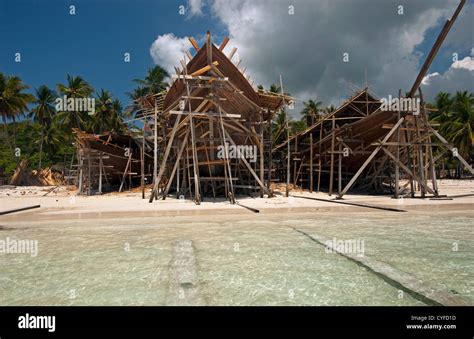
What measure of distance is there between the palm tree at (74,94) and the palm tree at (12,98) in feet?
12.9

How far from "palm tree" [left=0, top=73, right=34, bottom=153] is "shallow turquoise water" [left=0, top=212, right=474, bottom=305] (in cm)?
3301

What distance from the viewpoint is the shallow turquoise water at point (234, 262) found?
3391 millimetres

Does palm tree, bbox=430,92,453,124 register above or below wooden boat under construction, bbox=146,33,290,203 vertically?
above

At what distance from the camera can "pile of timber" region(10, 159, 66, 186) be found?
32.1 metres

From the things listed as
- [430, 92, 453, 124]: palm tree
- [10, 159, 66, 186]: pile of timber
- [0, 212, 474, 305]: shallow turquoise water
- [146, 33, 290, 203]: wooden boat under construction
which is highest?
[430, 92, 453, 124]: palm tree

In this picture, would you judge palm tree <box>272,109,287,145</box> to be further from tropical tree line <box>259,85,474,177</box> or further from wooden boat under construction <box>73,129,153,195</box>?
wooden boat under construction <box>73,129,153,195</box>

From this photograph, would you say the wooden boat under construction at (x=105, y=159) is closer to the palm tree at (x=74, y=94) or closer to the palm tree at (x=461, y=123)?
the palm tree at (x=74, y=94)

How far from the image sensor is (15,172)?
32562 millimetres

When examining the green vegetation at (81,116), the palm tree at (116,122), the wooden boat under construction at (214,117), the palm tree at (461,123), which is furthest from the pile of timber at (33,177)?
the palm tree at (461,123)

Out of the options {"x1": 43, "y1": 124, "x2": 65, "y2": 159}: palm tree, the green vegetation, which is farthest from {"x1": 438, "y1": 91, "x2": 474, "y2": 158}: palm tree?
{"x1": 43, "y1": 124, "x2": 65, "y2": 159}: palm tree

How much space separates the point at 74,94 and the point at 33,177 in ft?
39.2

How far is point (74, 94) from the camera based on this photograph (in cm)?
3681
